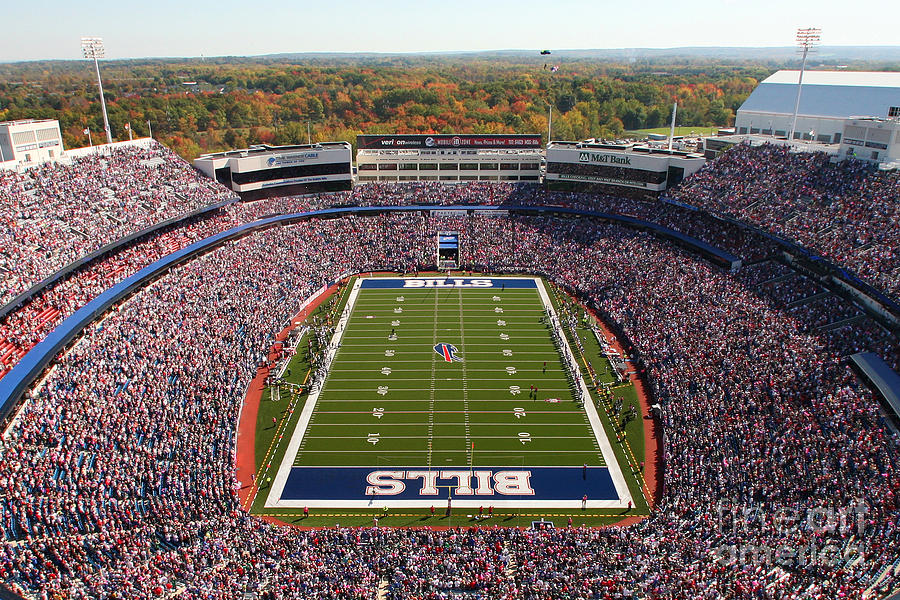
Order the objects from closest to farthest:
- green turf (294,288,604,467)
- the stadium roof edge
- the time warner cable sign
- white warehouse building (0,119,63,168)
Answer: green turf (294,288,604,467), white warehouse building (0,119,63,168), the time warner cable sign, the stadium roof edge

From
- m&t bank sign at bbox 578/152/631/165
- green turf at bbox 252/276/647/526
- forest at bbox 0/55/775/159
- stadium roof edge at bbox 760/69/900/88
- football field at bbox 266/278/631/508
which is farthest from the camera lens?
forest at bbox 0/55/775/159

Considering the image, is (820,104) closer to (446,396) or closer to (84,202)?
(446,396)

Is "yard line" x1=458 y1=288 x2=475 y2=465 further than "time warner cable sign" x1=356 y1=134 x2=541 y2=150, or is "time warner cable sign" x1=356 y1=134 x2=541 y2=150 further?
"time warner cable sign" x1=356 y1=134 x2=541 y2=150

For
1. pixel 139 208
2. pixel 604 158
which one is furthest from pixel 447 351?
pixel 604 158

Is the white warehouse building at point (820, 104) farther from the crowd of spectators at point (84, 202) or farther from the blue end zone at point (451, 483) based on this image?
the crowd of spectators at point (84, 202)

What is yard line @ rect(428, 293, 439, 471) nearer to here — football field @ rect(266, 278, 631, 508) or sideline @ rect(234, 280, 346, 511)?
football field @ rect(266, 278, 631, 508)

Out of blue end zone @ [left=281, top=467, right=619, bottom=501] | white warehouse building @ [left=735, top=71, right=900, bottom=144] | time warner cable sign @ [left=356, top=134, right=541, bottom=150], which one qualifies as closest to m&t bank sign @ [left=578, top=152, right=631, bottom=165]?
time warner cable sign @ [left=356, top=134, right=541, bottom=150]

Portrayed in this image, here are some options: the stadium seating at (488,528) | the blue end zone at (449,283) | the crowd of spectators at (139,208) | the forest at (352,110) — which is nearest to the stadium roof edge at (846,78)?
the crowd of spectators at (139,208)
